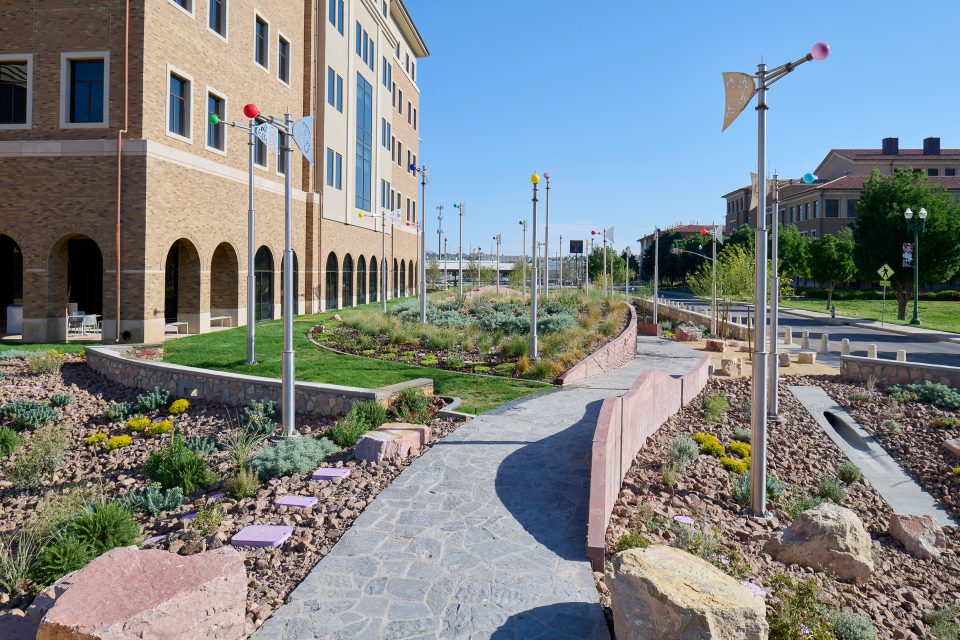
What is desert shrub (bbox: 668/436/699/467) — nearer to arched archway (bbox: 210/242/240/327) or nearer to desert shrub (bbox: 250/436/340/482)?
desert shrub (bbox: 250/436/340/482)

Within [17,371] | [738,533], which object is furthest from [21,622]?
[17,371]

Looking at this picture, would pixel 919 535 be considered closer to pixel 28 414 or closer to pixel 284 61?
pixel 28 414

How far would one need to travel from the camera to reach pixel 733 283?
2984cm

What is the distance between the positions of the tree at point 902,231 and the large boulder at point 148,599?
44.4 meters

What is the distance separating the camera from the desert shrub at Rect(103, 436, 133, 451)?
1210 cm

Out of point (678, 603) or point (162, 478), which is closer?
point (678, 603)

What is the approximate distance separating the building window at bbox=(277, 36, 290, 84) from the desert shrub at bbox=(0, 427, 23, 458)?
70.0 feet

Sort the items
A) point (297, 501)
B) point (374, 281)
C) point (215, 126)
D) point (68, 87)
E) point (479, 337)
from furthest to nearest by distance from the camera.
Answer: point (374, 281) < point (215, 126) < point (68, 87) < point (479, 337) < point (297, 501)

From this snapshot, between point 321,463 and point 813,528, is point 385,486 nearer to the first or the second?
point 321,463

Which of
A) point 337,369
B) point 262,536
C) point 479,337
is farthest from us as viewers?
point 479,337

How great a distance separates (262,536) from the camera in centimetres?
689

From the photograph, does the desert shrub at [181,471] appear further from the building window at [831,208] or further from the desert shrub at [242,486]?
the building window at [831,208]

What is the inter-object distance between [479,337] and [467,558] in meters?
13.3

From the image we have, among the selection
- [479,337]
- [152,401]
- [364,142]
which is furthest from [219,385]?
[364,142]
